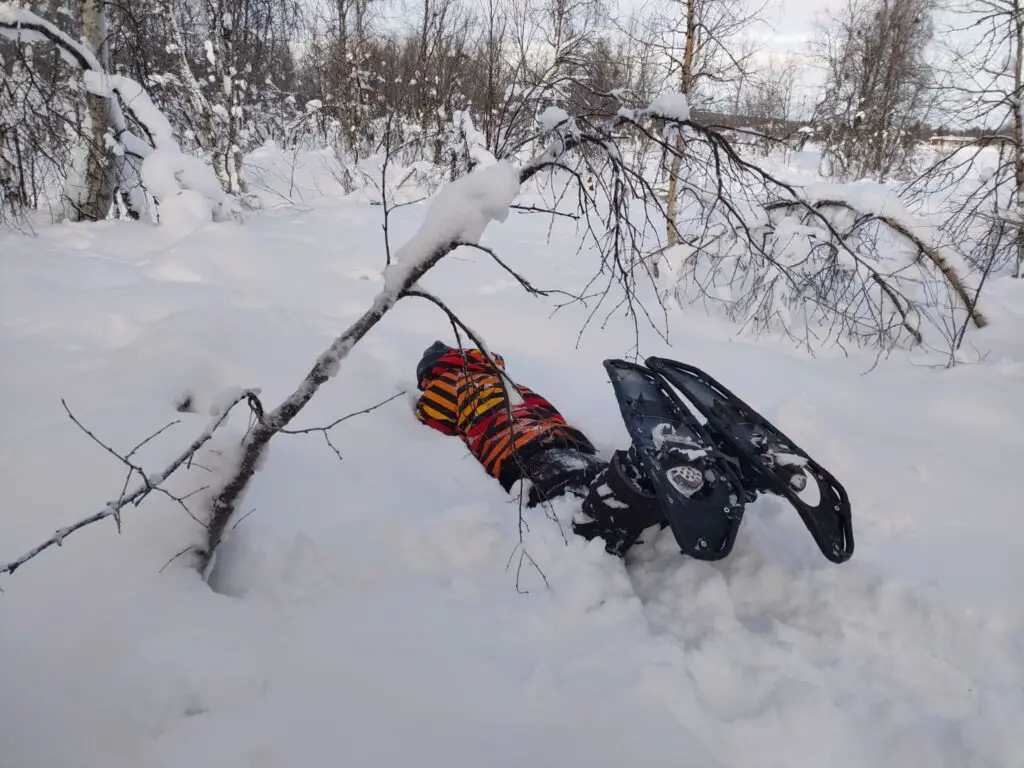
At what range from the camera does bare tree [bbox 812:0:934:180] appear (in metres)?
12.4

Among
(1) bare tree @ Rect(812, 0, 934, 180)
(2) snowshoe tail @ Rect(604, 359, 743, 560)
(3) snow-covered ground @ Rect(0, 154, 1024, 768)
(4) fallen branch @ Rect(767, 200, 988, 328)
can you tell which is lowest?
(3) snow-covered ground @ Rect(0, 154, 1024, 768)

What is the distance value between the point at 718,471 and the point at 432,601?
1001 mm

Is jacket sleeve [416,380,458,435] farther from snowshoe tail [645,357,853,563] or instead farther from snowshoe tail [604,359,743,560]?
snowshoe tail [645,357,853,563]

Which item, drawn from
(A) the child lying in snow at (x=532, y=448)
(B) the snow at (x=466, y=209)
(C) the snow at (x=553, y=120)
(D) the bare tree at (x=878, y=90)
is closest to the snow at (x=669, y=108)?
(C) the snow at (x=553, y=120)

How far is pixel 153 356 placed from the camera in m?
2.54

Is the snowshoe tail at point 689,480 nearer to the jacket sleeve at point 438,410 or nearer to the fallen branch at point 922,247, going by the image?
the jacket sleeve at point 438,410

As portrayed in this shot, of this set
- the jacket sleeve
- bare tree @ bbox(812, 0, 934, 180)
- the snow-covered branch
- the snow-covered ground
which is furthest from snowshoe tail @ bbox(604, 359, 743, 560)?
bare tree @ bbox(812, 0, 934, 180)

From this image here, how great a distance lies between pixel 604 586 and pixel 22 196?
488cm

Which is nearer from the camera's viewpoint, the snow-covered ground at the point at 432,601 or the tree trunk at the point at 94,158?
the snow-covered ground at the point at 432,601

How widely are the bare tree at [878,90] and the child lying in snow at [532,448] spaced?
12.7 m

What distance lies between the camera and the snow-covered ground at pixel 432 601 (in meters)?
1.35

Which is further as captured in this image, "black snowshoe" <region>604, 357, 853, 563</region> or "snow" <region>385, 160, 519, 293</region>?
"black snowshoe" <region>604, 357, 853, 563</region>

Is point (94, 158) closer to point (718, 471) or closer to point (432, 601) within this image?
point (432, 601)

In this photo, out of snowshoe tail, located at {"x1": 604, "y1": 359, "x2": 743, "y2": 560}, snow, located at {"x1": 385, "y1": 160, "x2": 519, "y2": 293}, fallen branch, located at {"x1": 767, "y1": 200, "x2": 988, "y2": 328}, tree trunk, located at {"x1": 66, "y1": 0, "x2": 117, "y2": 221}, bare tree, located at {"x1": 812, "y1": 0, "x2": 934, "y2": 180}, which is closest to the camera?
snow, located at {"x1": 385, "y1": 160, "x2": 519, "y2": 293}
